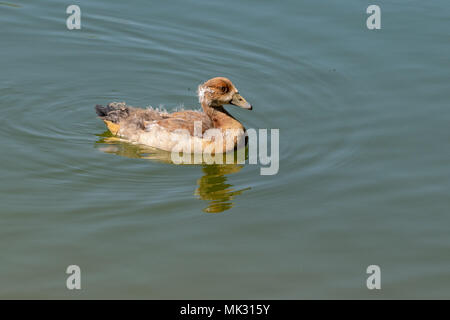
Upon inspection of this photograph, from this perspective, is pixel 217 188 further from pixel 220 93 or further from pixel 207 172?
pixel 220 93

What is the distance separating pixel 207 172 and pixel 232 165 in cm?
46

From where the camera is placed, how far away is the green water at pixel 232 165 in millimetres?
8523

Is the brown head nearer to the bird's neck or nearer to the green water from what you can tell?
the bird's neck

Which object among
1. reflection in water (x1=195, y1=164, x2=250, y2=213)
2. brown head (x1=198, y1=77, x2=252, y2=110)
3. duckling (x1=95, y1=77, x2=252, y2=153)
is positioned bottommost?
reflection in water (x1=195, y1=164, x2=250, y2=213)

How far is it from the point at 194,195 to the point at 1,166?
2823mm

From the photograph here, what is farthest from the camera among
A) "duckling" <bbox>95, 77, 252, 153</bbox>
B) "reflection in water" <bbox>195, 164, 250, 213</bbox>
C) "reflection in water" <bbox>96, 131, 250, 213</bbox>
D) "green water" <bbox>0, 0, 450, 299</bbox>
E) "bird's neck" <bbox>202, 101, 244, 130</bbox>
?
"bird's neck" <bbox>202, 101, 244, 130</bbox>

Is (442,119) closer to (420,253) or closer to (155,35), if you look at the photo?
(420,253)

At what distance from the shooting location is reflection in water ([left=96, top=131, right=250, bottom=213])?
10.1 metres

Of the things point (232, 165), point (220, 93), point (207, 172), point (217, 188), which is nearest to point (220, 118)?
point (220, 93)

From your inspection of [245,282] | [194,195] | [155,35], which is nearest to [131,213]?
[194,195]

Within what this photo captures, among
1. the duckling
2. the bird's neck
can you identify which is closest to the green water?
the duckling

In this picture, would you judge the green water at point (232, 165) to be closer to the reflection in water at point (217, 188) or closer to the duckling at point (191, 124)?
the reflection in water at point (217, 188)

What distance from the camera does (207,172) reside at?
36.2 feet

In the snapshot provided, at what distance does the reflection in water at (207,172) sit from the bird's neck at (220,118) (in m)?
0.70
